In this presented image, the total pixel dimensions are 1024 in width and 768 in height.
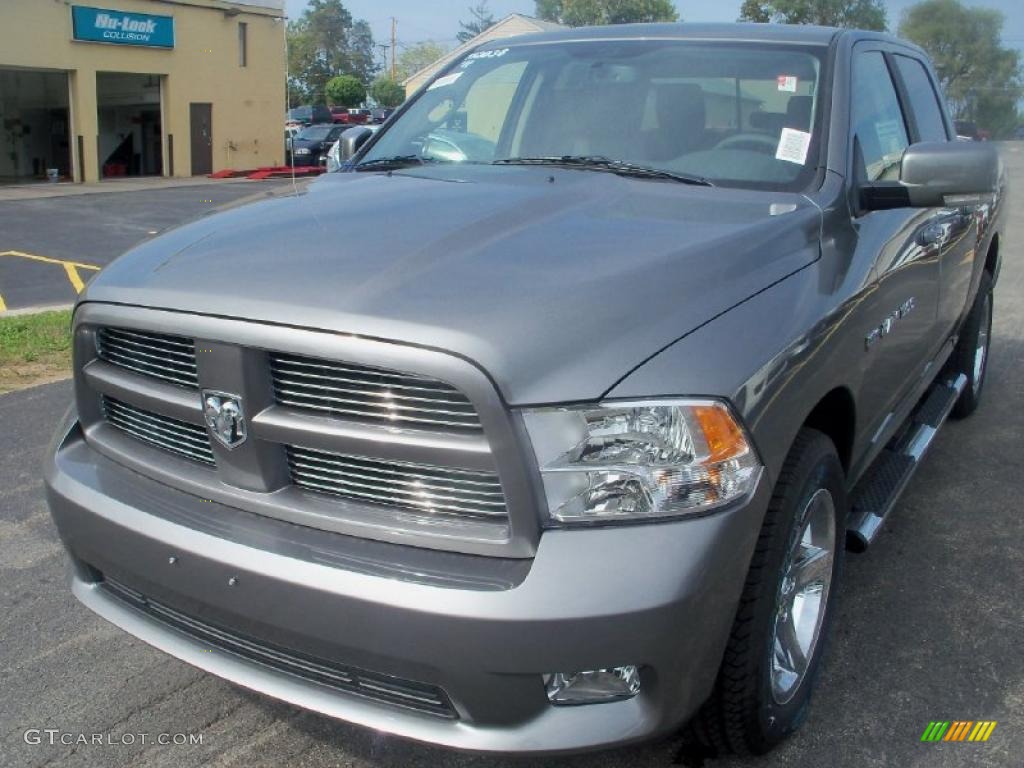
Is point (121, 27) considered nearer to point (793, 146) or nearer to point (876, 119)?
point (876, 119)

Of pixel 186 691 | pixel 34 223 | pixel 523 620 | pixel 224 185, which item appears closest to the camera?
pixel 523 620

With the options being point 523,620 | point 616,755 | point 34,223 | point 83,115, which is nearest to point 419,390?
point 523,620

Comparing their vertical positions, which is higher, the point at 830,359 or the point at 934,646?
the point at 830,359

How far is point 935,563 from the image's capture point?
3871 mm

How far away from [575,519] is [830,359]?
0.96m

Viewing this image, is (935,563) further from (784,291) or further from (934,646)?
(784,291)

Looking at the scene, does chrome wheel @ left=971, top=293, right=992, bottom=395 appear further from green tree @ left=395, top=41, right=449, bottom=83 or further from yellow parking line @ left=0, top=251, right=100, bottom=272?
green tree @ left=395, top=41, right=449, bottom=83

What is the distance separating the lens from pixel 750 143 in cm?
335

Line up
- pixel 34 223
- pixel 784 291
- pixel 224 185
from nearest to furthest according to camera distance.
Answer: pixel 784 291 → pixel 34 223 → pixel 224 185

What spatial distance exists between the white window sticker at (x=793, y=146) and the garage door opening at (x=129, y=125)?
29.4m

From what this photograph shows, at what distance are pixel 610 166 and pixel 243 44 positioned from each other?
3041cm

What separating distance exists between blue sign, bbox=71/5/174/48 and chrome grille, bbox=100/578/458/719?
27.7m

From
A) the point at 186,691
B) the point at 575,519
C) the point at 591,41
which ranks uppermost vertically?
the point at 591,41

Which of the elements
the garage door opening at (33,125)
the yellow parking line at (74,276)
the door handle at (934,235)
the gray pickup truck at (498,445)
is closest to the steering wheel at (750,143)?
→ the gray pickup truck at (498,445)
